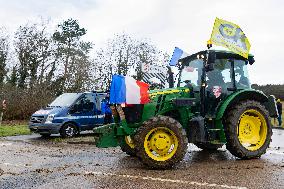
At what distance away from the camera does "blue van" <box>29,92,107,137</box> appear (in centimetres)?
1571

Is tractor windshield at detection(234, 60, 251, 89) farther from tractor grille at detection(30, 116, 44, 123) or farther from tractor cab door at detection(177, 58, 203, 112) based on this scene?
tractor grille at detection(30, 116, 44, 123)

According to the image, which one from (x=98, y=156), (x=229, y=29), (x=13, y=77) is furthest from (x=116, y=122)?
(x=13, y=77)

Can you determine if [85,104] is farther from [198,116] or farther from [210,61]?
[210,61]

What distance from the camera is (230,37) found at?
365 inches

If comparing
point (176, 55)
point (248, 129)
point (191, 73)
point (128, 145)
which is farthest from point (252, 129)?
point (128, 145)

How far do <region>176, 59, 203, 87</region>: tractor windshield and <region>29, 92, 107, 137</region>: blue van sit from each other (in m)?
6.80

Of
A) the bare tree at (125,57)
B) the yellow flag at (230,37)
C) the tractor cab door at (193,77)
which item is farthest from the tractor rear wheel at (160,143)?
the bare tree at (125,57)

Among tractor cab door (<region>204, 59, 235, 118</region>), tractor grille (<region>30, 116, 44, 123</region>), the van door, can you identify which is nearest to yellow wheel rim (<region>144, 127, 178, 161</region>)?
tractor cab door (<region>204, 59, 235, 118</region>)

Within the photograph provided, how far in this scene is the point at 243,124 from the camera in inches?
377

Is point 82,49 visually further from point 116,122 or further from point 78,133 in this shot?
point 116,122

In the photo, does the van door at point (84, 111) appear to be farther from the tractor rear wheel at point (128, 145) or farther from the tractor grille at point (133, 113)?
the tractor grille at point (133, 113)

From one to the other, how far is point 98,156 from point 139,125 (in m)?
2.01

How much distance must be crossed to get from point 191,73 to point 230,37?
1.32 metres

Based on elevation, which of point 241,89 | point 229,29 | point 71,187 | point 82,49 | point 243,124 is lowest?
point 71,187
